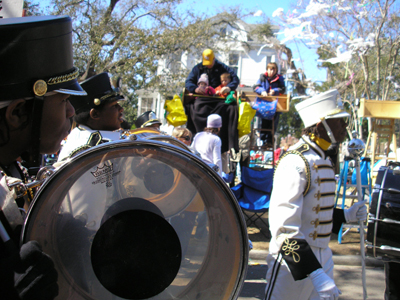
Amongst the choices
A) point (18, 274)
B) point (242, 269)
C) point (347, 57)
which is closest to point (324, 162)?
point (242, 269)

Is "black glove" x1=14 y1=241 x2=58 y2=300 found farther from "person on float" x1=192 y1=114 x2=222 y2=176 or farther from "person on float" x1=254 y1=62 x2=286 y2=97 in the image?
"person on float" x1=254 y1=62 x2=286 y2=97

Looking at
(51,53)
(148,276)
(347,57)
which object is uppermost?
(347,57)

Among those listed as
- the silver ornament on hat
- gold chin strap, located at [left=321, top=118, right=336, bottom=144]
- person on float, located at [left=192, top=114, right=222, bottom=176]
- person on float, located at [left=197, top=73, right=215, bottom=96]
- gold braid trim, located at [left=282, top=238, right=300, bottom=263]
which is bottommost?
gold braid trim, located at [left=282, top=238, right=300, bottom=263]

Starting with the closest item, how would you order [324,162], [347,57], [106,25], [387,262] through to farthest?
[324,162], [387,262], [347,57], [106,25]

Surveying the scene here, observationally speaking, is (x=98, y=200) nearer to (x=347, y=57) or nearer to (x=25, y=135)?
(x=25, y=135)

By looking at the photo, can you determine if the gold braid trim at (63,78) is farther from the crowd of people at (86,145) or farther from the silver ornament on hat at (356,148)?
the silver ornament on hat at (356,148)

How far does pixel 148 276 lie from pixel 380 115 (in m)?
8.71

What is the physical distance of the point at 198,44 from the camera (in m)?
16.5

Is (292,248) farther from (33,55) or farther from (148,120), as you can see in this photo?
(148,120)

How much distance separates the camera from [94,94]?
2.50 meters

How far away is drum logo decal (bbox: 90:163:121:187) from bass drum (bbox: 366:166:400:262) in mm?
3209

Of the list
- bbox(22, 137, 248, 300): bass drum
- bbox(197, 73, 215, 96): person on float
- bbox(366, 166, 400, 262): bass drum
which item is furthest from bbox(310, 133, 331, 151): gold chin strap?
Answer: bbox(197, 73, 215, 96): person on float

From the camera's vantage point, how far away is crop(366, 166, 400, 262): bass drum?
11.2ft

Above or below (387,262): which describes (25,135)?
above
